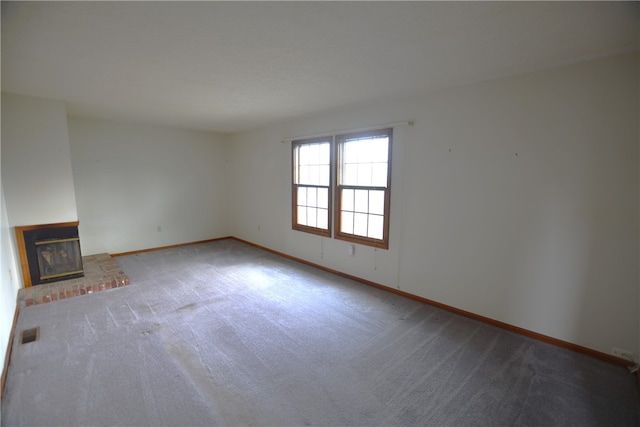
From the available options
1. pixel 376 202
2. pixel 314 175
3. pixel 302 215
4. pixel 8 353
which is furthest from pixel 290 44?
pixel 8 353

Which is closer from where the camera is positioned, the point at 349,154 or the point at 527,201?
the point at 527,201

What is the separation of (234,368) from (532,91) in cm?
334

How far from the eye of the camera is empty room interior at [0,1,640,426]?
1.74m

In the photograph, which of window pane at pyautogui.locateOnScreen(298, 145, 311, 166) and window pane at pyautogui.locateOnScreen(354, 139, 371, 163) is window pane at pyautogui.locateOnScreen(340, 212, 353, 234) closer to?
window pane at pyautogui.locateOnScreen(354, 139, 371, 163)

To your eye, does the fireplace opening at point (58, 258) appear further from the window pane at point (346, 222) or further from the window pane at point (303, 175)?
the window pane at point (346, 222)

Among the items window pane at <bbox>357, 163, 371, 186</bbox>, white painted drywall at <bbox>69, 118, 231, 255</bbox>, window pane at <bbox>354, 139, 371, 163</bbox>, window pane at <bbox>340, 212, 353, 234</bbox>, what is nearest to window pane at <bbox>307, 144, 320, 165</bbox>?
window pane at <bbox>354, 139, 371, 163</bbox>

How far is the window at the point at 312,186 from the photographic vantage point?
4207mm

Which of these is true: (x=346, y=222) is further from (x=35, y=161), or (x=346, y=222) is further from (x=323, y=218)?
(x=35, y=161)

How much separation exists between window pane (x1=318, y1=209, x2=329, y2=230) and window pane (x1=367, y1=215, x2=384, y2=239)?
0.76 metres

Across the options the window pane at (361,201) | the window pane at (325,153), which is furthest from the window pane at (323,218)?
the window pane at (325,153)

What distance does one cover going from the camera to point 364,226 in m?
3.79

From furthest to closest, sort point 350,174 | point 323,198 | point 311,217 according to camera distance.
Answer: point 311,217, point 323,198, point 350,174

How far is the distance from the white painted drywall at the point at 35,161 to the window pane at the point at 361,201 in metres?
3.67

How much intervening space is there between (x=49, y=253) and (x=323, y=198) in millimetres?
3597
